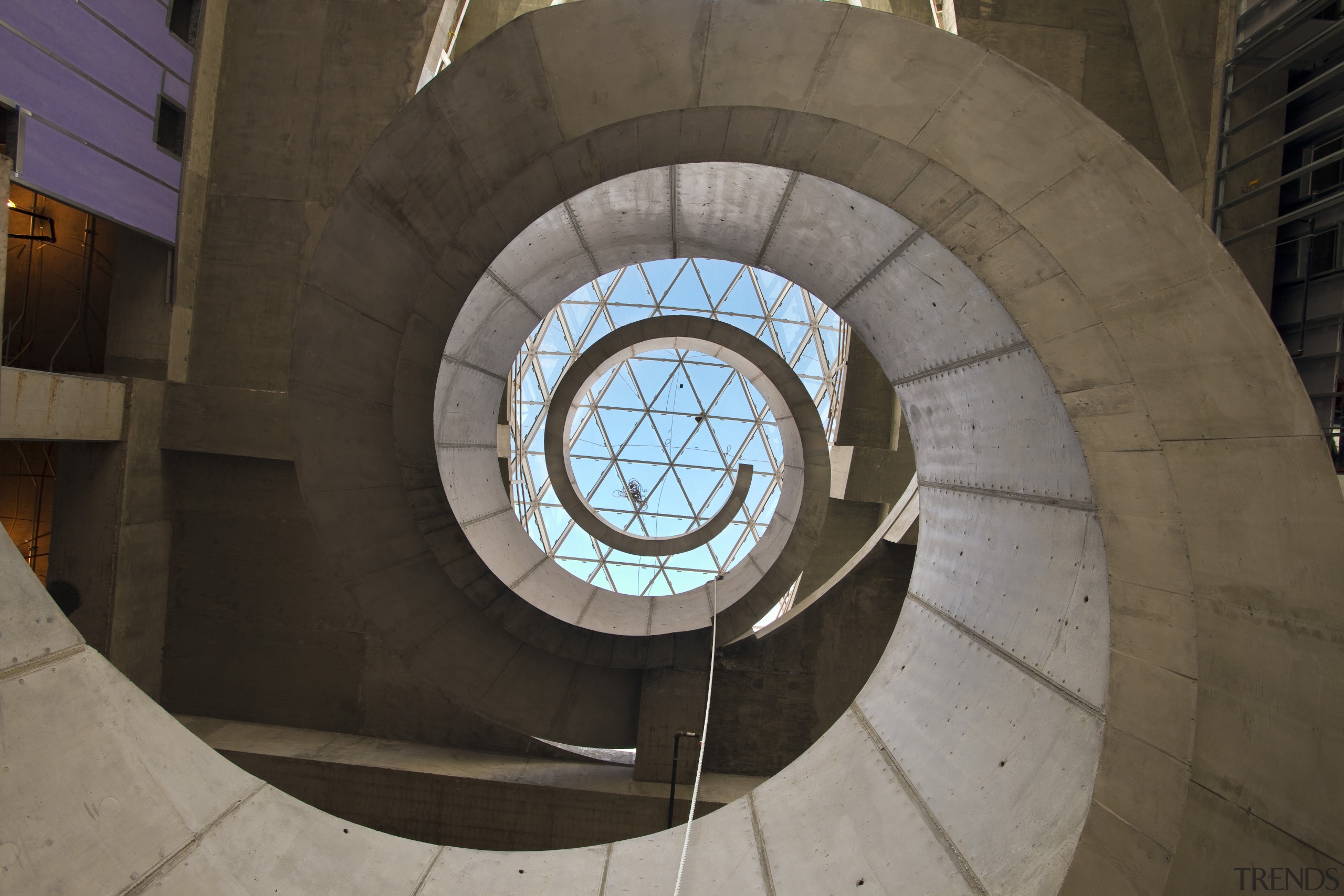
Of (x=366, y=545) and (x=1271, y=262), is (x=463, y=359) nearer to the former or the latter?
(x=366, y=545)

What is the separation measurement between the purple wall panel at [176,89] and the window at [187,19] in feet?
2.76

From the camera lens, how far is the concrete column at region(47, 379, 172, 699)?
39.8ft

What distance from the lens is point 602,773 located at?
39.4 feet

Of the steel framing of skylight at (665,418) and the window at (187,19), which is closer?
the window at (187,19)

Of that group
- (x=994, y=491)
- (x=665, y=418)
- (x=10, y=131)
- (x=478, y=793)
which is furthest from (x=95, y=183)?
(x=665, y=418)

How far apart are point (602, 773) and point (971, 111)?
1183 centimetres

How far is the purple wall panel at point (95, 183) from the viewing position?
32.5 ft

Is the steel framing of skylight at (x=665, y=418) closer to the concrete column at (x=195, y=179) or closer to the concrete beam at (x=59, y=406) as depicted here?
the concrete column at (x=195, y=179)

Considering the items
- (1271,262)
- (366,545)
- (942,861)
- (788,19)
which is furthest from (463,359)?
(1271,262)

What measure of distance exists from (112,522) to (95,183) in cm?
620

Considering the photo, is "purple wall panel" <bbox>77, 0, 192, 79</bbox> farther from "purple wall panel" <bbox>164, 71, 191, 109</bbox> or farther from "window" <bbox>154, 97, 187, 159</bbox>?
"window" <bbox>154, 97, 187, 159</bbox>

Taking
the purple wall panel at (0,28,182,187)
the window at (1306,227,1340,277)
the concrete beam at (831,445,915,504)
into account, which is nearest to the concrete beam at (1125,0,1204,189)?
the window at (1306,227,1340,277)

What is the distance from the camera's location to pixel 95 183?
10.8 metres

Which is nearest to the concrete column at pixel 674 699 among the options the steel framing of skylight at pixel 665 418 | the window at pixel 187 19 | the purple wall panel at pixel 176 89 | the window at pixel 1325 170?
the window at pixel 1325 170
